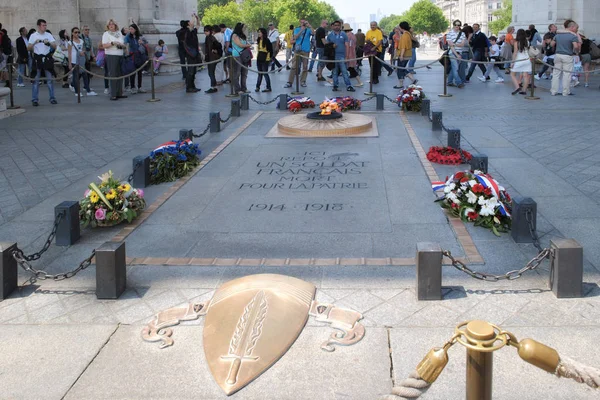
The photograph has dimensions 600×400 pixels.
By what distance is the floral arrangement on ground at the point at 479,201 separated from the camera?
6.60 meters

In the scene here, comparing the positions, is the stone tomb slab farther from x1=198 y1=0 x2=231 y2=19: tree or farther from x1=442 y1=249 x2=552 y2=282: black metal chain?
x1=198 y1=0 x2=231 y2=19: tree

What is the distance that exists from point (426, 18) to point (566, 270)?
4934 inches

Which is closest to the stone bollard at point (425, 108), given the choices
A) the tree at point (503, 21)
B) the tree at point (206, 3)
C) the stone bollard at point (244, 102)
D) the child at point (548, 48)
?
the stone bollard at point (244, 102)

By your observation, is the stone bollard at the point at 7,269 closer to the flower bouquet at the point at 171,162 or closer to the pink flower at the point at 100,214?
the pink flower at the point at 100,214

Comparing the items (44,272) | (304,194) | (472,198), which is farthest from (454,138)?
(44,272)

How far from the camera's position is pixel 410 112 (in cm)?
1452

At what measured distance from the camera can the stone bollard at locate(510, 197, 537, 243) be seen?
6.09 m

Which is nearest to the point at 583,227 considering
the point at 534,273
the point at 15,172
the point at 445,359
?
the point at 534,273

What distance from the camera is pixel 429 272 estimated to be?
4.94m

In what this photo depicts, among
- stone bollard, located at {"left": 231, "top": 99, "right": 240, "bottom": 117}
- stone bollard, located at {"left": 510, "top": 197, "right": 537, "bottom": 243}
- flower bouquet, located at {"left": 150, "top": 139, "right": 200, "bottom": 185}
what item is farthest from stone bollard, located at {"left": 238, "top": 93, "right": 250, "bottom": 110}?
stone bollard, located at {"left": 510, "top": 197, "right": 537, "bottom": 243}

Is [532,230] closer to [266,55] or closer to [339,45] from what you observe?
[339,45]

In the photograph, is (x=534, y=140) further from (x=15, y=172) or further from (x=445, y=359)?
(x=445, y=359)

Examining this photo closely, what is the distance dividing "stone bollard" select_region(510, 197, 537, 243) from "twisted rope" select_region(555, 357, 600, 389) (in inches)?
132

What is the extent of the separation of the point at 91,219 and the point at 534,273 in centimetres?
430
